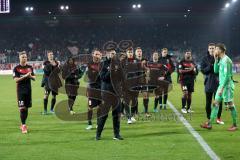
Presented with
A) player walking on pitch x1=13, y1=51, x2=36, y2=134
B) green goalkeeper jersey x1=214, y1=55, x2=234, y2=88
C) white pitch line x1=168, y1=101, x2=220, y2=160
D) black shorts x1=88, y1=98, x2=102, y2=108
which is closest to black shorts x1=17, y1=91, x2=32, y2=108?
player walking on pitch x1=13, y1=51, x2=36, y2=134

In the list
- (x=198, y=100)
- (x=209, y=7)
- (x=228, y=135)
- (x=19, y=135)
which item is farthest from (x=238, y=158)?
(x=209, y=7)

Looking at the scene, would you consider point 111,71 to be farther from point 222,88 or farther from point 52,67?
point 52,67

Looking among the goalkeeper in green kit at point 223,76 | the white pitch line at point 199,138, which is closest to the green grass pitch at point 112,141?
the white pitch line at point 199,138

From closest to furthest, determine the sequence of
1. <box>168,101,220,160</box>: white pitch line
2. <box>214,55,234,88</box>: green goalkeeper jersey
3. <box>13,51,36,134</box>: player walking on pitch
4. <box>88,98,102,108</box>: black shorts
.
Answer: <box>168,101,220,160</box>: white pitch line < <box>214,55,234,88</box>: green goalkeeper jersey < <box>13,51,36,134</box>: player walking on pitch < <box>88,98,102,108</box>: black shorts

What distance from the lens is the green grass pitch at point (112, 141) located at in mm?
8344

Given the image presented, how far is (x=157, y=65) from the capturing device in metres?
14.8

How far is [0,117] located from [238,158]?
8.50 metres

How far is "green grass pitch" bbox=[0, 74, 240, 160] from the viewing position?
328 inches

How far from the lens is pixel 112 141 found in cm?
973

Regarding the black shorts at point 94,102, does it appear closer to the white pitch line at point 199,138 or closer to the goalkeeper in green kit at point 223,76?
the white pitch line at point 199,138

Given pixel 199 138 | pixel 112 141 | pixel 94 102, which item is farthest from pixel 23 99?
pixel 199 138

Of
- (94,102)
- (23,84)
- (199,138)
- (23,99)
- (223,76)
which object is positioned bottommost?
(199,138)

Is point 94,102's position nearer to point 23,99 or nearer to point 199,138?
point 23,99

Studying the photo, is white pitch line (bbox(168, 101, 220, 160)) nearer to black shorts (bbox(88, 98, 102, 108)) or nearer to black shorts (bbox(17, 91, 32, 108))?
black shorts (bbox(88, 98, 102, 108))
